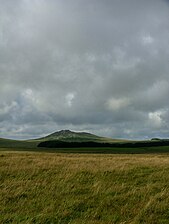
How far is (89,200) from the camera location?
1127 cm

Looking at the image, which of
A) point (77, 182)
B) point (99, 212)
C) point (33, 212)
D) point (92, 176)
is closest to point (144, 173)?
point (92, 176)

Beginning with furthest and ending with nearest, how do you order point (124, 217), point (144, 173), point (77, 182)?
point (144, 173) < point (77, 182) < point (124, 217)

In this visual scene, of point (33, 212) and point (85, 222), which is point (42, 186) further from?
point (85, 222)

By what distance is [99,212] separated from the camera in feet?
32.1

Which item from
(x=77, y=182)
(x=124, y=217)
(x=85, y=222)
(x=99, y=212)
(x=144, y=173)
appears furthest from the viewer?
(x=144, y=173)

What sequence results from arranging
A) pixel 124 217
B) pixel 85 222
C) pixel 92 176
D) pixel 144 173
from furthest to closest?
pixel 144 173 → pixel 92 176 → pixel 124 217 → pixel 85 222

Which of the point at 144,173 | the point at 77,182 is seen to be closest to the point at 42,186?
the point at 77,182

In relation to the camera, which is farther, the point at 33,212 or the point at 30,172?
the point at 30,172

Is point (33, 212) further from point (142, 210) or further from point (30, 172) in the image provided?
point (30, 172)

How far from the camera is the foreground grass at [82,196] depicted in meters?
9.24

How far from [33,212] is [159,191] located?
5981mm

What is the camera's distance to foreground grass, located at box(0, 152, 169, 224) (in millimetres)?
9242

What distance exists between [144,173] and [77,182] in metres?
4.89

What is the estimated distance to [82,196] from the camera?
1190cm
